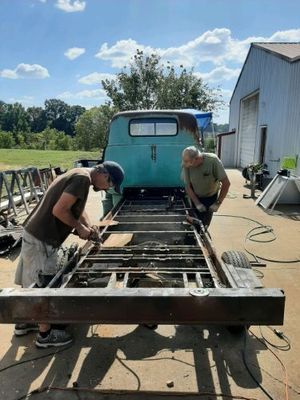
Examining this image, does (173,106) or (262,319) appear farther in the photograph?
(173,106)

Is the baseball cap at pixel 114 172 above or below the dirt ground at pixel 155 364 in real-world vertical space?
above

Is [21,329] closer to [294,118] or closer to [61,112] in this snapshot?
[294,118]

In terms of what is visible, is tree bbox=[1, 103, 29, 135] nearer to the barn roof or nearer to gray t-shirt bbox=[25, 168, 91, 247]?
the barn roof

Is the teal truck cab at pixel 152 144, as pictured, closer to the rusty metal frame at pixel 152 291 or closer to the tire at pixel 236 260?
the rusty metal frame at pixel 152 291

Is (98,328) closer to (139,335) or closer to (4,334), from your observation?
(139,335)

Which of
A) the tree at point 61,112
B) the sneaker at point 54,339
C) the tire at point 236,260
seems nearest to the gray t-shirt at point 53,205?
the sneaker at point 54,339

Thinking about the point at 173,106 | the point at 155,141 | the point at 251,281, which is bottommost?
the point at 251,281

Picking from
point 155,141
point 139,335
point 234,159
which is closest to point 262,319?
point 139,335

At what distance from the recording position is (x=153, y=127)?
6566mm

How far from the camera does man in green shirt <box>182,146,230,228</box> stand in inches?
193

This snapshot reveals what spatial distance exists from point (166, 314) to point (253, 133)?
16326mm

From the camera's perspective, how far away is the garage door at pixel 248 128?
56.0 feet

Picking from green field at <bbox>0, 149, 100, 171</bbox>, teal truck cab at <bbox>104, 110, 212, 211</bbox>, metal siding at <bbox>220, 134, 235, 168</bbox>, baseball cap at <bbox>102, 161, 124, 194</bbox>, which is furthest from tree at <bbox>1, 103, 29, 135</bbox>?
baseball cap at <bbox>102, 161, 124, 194</bbox>

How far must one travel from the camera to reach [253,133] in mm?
17062
